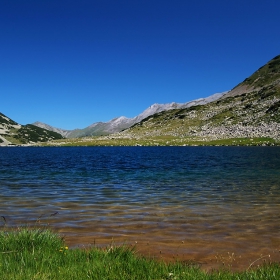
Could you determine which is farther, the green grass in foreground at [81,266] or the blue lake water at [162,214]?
the blue lake water at [162,214]

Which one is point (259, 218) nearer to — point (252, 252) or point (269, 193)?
point (252, 252)

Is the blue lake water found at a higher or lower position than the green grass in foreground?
lower

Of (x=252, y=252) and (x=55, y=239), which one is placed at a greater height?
(x=55, y=239)

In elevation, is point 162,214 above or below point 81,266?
below

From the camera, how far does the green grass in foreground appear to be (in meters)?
6.75

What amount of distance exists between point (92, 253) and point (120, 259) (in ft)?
2.77

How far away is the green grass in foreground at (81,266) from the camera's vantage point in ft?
22.1

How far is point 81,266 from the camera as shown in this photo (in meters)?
7.22

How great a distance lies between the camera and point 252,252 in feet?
34.6

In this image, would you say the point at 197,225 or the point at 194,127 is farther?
the point at 194,127

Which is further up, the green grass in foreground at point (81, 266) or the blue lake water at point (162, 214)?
the green grass in foreground at point (81, 266)

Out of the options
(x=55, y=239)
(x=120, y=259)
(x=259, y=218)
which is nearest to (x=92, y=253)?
(x=120, y=259)

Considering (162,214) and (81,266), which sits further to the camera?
(162,214)

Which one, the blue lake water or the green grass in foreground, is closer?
the green grass in foreground
